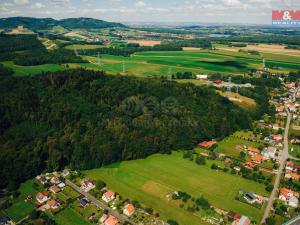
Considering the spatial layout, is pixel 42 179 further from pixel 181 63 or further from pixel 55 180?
pixel 181 63

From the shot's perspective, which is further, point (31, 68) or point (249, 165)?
point (31, 68)

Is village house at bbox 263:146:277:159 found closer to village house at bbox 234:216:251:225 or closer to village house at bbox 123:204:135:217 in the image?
village house at bbox 234:216:251:225

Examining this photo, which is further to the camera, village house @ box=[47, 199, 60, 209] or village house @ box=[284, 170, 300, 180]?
village house @ box=[284, 170, 300, 180]

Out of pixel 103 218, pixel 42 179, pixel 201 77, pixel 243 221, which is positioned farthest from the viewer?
pixel 201 77

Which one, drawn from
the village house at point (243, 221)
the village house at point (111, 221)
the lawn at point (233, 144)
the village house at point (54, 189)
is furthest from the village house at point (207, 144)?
the village house at point (54, 189)

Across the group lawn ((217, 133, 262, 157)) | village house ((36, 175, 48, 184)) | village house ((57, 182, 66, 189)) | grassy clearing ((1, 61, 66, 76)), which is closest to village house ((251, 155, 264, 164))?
lawn ((217, 133, 262, 157))

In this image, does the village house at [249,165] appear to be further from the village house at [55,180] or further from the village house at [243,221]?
the village house at [55,180]

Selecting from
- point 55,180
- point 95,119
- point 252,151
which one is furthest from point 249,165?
point 55,180
